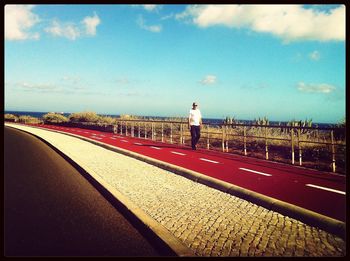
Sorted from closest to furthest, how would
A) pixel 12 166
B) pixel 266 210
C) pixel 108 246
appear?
pixel 108 246 → pixel 266 210 → pixel 12 166

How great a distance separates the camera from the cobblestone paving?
3.60 m

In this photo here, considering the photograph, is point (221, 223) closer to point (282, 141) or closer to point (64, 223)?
point (64, 223)

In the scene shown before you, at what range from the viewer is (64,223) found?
15.0 ft

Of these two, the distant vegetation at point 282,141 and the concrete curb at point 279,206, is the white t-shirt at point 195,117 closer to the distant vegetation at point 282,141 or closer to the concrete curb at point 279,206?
the distant vegetation at point 282,141

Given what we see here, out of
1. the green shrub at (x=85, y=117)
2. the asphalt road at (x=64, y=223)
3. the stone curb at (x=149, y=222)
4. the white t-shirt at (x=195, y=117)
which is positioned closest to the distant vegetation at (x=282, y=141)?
the white t-shirt at (x=195, y=117)

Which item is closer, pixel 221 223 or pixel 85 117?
pixel 221 223

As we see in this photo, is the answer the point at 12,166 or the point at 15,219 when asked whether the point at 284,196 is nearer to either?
the point at 15,219

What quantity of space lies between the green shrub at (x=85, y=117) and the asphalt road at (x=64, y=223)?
3282 centimetres

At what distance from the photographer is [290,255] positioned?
11.3 feet

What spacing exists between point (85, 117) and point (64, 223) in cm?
3801

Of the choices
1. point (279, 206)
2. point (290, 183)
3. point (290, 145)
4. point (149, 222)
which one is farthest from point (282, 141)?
point (149, 222)

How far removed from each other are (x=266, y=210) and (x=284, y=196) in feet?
A: 3.14

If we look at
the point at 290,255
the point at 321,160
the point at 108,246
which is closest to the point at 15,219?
the point at 108,246

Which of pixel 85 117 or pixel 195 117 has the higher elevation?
pixel 85 117
